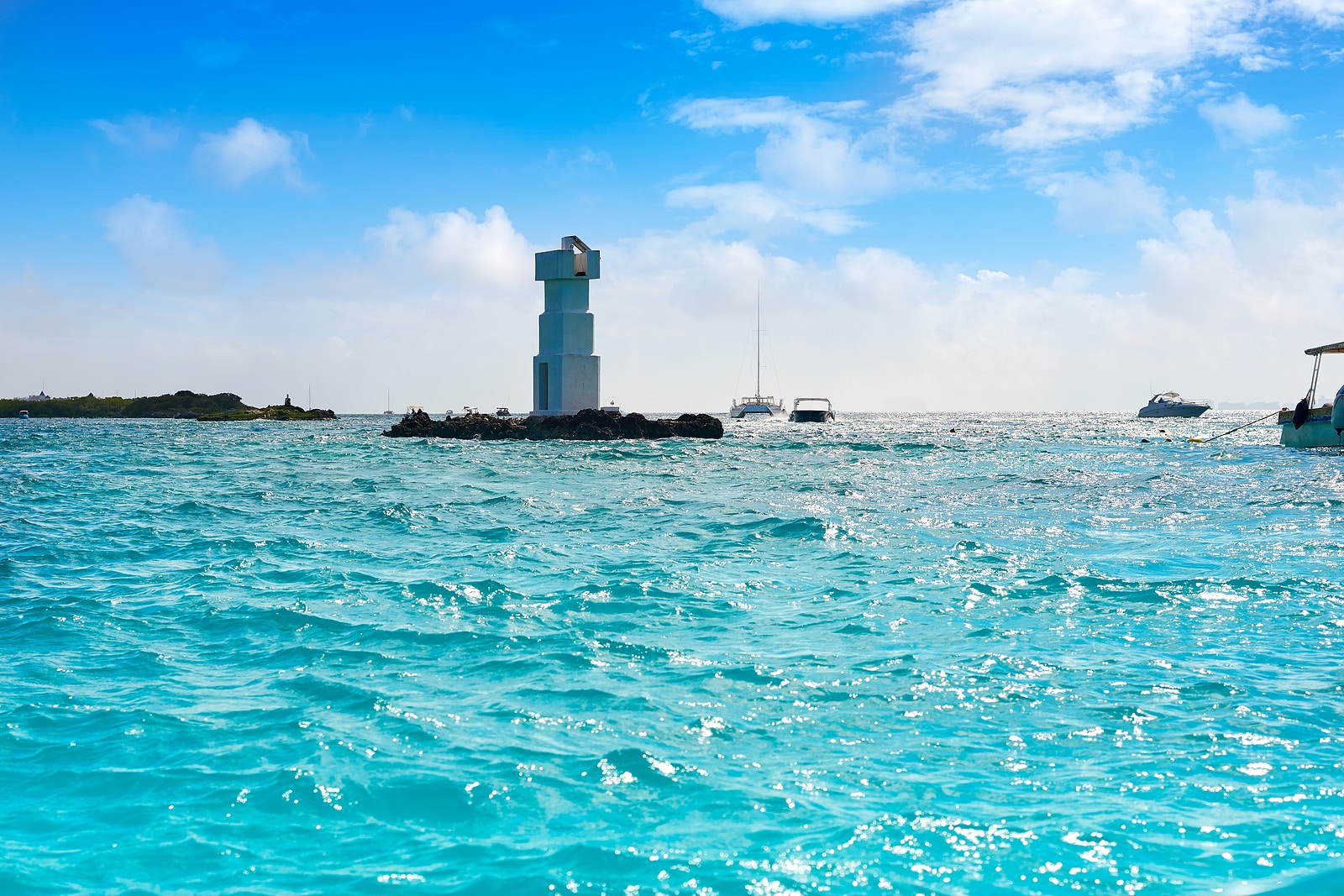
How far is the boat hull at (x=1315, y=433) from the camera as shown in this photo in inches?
1567

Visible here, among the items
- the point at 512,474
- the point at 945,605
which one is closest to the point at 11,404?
the point at 512,474

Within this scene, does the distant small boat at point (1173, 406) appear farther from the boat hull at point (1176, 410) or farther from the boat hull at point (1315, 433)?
the boat hull at point (1315, 433)

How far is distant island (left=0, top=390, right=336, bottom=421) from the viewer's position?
123312 millimetres

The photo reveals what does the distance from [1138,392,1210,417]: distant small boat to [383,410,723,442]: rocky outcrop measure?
85325 millimetres

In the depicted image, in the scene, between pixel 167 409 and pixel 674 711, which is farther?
pixel 167 409

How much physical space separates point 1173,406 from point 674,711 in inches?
5270

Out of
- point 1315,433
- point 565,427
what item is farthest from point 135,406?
point 1315,433

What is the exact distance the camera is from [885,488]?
24734 millimetres

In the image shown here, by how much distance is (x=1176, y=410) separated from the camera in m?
123

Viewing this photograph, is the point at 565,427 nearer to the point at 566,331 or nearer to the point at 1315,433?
the point at 566,331

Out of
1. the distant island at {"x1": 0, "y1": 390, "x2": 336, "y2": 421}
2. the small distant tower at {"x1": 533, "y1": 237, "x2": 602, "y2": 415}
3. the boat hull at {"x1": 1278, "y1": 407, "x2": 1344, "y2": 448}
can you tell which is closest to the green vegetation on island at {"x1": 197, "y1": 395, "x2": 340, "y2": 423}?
the distant island at {"x1": 0, "y1": 390, "x2": 336, "y2": 421}

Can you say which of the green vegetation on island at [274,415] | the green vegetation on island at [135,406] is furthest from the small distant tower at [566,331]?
the green vegetation on island at [135,406]

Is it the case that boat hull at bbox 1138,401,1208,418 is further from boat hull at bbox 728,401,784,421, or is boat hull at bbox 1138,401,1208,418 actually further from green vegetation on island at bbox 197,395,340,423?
green vegetation on island at bbox 197,395,340,423

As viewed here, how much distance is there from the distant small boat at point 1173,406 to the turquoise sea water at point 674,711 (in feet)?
395
